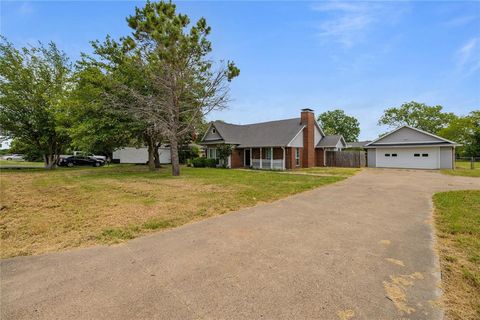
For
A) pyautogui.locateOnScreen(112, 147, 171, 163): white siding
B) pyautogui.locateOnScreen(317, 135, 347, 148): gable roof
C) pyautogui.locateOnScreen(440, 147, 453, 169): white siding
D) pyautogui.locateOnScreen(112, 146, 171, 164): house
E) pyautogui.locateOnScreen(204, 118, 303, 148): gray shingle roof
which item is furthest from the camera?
pyautogui.locateOnScreen(112, 147, 171, 163): white siding

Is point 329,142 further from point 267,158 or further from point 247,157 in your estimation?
point 247,157

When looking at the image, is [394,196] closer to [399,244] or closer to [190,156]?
[399,244]

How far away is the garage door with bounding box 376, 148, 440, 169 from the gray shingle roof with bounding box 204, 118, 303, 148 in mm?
9889

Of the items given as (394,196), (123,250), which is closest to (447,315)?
(123,250)

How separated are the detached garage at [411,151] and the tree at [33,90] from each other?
30440mm

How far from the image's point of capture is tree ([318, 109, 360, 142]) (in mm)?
58750

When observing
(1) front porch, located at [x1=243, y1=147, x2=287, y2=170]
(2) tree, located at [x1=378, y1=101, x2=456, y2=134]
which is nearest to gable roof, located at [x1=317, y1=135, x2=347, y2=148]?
(1) front porch, located at [x1=243, y1=147, x2=287, y2=170]

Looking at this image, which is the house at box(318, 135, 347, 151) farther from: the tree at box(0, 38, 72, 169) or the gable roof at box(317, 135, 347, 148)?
the tree at box(0, 38, 72, 169)

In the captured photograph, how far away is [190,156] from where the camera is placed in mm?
32688

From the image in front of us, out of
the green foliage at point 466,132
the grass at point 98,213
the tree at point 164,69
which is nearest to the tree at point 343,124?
the green foliage at point 466,132

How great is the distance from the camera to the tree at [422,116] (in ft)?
153

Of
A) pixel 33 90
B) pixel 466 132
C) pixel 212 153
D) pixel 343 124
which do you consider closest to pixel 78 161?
pixel 33 90

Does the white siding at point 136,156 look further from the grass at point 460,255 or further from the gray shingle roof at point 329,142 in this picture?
the grass at point 460,255

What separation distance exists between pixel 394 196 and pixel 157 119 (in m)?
13.2
